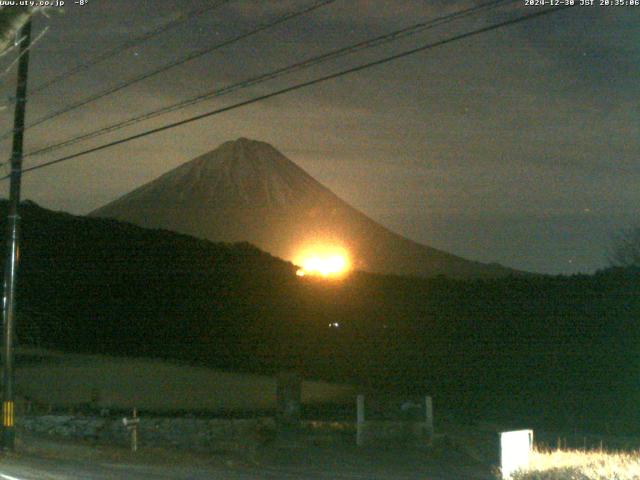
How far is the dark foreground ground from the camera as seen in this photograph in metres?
14.3

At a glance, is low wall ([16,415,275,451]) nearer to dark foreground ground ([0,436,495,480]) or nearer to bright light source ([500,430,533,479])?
dark foreground ground ([0,436,495,480])

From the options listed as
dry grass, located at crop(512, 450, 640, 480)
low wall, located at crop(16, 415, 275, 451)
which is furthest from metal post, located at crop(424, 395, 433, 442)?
dry grass, located at crop(512, 450, 640, 480)

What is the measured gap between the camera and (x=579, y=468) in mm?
10688

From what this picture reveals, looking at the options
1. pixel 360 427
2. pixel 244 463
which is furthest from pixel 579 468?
pixel 360 427

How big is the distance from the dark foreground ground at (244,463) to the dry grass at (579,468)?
9.21 ft

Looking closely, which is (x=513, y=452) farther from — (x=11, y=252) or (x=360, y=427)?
(x=11, y=252)

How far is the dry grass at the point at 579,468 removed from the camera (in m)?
10.0

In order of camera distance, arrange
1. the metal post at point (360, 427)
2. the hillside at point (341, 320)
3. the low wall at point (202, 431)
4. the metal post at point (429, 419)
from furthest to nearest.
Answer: the hillside at point (341, 320), the metal post at point (429, 419), the low wall at point (202, 431), the metal post at point (360, 427)

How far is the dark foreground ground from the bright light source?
2.80 meters

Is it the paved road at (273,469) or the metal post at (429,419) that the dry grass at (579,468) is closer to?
the paved road at (273,469)

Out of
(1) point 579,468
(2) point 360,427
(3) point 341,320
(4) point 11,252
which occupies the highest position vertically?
(4) point 11,252

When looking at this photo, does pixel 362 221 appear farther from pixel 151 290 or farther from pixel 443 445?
pixel 443 445

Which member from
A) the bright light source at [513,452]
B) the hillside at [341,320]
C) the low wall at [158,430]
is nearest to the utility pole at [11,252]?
the low wall at [158,430]

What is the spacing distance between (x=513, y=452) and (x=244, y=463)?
6.99m
